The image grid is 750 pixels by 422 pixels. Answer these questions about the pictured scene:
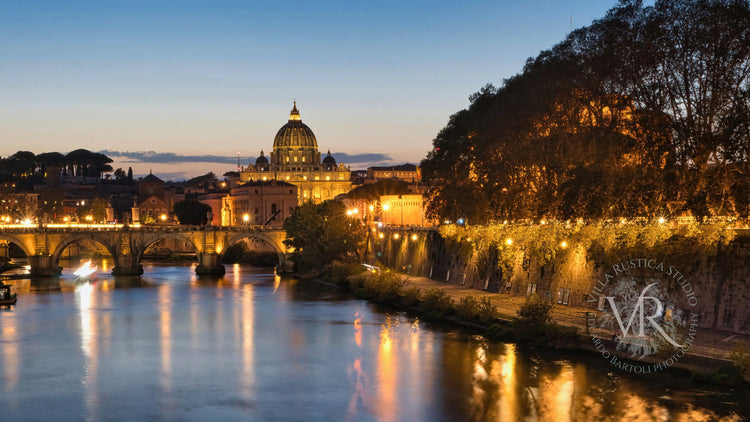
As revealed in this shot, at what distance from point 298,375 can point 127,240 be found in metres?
40.6

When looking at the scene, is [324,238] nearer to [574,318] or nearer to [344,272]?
[344,272]

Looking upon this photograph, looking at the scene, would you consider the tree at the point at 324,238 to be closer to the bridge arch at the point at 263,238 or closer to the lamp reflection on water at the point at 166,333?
the bridge arch at the point at 263,238

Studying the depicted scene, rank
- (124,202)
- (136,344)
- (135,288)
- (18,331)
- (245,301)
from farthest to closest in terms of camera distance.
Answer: (124,202) → (135,288) → (245,301) → (18,331) → (136,344)

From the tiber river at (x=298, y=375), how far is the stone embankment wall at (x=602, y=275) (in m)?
2.84

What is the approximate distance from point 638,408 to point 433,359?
Answer: 7.86 metres

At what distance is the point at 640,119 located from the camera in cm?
2811

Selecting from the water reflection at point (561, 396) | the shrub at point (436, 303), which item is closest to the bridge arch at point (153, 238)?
the shrub at point (436, 303)

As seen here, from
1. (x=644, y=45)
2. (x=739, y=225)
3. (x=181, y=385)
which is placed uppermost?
(x=644, y=45)

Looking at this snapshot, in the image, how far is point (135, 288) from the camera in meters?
53.6

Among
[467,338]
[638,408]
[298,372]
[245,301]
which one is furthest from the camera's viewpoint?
[245,301]

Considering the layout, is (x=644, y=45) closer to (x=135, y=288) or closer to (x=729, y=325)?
(x=729, y=325)

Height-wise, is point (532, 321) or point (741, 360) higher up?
point (532, 321)

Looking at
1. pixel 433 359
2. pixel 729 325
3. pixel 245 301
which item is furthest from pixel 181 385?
pixel 245 301

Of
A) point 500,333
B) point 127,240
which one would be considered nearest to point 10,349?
point 500,333
